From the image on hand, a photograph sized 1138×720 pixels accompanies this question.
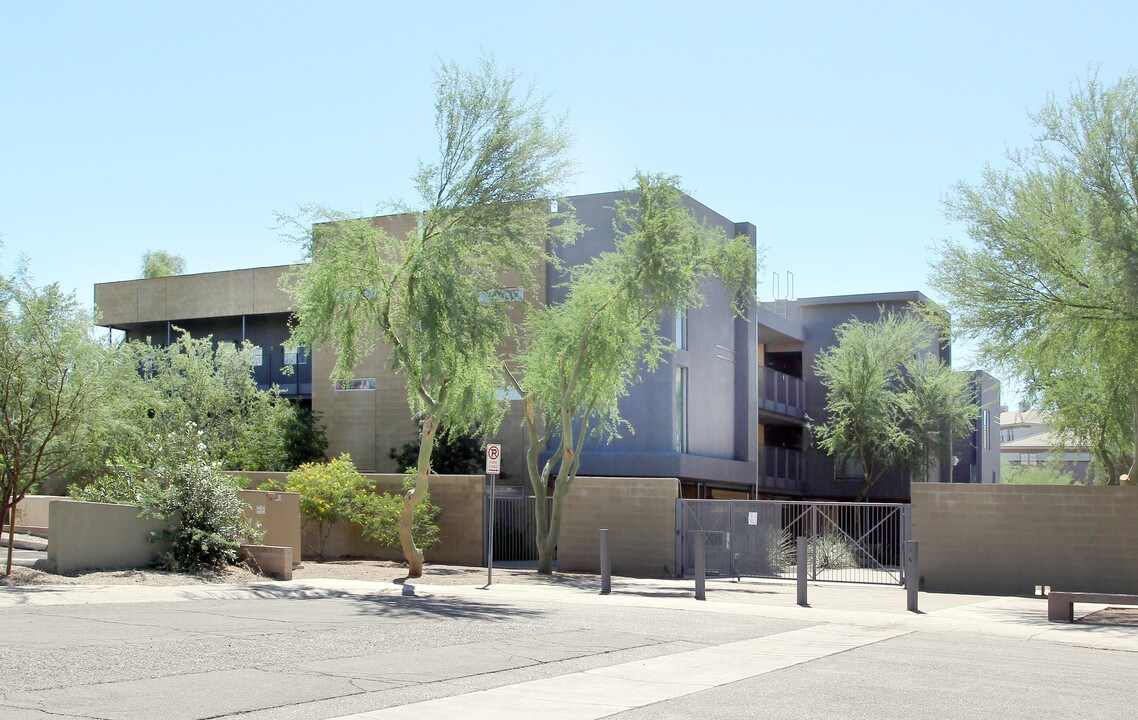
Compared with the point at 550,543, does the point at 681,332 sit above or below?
above

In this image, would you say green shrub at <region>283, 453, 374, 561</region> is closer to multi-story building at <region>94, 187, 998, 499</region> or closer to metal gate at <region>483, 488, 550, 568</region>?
metal gate at <region>483, 488, 550, 568</region>

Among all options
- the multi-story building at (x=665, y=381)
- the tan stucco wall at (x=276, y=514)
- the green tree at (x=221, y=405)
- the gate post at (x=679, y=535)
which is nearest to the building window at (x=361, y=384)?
the multi-story building at (x=665, y=381)

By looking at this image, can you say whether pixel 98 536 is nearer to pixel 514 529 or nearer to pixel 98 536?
pixel 98 536

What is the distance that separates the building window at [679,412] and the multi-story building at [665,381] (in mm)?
44

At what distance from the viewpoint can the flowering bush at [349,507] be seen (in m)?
27.5

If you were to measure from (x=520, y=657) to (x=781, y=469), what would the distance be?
33.2m

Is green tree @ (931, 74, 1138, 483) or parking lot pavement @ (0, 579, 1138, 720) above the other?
green tree @ (931, 74, 1138, 483)

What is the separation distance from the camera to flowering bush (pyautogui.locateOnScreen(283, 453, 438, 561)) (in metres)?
27.5

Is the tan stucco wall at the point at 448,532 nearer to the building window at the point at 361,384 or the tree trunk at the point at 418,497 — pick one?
the tree trunk at the point at 418,497

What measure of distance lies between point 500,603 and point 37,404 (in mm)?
8298

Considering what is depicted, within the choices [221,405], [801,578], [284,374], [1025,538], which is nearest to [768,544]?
[1025,538]

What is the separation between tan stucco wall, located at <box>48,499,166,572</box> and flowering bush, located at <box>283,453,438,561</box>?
23.1 feet

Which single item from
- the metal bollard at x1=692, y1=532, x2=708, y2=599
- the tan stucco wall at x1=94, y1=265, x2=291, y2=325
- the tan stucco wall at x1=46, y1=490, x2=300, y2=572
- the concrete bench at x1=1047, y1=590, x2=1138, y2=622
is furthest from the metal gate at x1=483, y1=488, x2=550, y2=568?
the concrete bench at x1=1047, y1=590, x2=1138, y2=622

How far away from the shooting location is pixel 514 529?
30.3 meters
